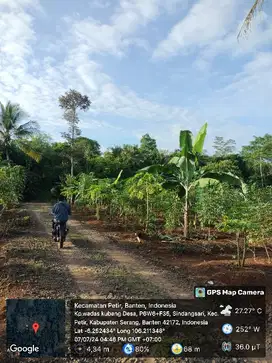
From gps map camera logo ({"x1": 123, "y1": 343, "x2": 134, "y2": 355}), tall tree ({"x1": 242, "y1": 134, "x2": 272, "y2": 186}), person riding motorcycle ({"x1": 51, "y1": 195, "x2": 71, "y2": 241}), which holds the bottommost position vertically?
gps map camera logo ({"x1": 123, "y1": 343, "x2": 134, "y2": 355})

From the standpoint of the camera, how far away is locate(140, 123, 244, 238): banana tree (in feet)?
29.1

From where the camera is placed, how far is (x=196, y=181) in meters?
8.93

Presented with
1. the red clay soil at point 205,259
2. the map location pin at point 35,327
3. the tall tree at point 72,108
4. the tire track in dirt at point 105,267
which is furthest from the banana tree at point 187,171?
the tall tree at point 72,108

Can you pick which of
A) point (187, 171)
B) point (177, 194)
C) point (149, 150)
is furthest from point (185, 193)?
point (149, 150)

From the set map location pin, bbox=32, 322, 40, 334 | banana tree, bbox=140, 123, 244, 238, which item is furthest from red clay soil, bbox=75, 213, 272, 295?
map location pin, bbox=32, 322, 40, 334

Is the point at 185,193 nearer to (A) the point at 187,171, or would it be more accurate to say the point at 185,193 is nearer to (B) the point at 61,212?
(A) the point at 187,171

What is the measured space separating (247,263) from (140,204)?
4.67 metres

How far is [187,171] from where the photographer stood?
9055 millimetres

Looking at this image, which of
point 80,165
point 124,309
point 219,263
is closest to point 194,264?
point 219,263

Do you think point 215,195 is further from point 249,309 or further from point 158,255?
point 249,309

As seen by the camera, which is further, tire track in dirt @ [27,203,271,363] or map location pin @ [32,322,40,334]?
tire track in dirt @ [27,203,271,363]

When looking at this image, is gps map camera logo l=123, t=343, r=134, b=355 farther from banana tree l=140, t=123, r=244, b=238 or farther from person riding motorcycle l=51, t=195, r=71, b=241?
banana tree l=140, t=123, r=244, b=238
